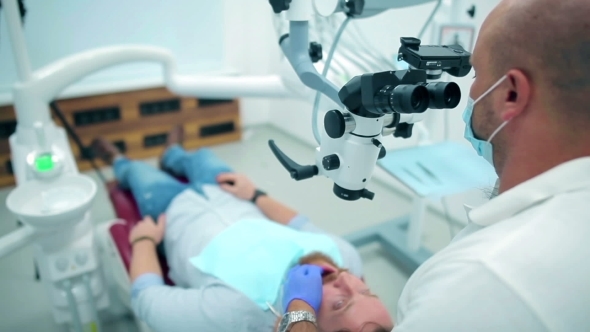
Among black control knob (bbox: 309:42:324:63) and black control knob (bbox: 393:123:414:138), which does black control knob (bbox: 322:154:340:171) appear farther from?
black control knob (bbox: 309:42:324:63)

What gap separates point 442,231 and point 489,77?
1.75 m

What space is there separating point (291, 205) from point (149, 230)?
107cm

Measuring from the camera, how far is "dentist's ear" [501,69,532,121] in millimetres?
612

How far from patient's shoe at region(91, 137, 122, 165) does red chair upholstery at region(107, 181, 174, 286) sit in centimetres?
33

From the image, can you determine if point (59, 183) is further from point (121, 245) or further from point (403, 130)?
point (403, 130)

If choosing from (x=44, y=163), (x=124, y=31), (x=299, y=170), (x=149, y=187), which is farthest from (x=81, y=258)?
(x=124, y=31)

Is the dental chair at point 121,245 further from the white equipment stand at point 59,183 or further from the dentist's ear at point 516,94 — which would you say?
the dentist's ear at point 516,94

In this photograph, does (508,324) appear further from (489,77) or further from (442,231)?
(442,231)

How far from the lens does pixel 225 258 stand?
1346mm

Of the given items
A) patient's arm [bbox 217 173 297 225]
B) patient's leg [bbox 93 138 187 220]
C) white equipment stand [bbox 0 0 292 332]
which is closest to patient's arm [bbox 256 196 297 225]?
patient's arm [bbox 217 173 297 225]

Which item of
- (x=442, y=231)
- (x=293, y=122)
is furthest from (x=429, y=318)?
(x=293, y=122)

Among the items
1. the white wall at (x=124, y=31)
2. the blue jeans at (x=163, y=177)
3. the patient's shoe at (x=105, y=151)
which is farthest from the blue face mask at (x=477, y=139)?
the white wall at (x=124, y=31)

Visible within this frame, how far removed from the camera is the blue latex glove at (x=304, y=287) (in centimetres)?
112

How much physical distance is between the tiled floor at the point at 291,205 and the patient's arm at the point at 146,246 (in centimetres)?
40
